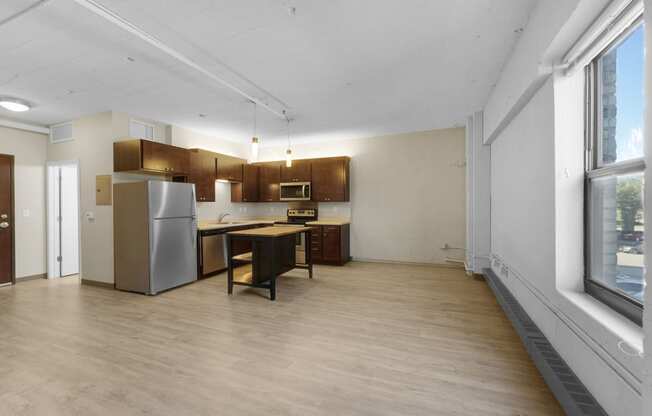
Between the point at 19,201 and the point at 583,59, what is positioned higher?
the point at 583,59

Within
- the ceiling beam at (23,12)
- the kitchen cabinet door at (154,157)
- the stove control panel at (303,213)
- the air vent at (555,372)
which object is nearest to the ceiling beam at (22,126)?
the kitchen cabinet door at (154,157)

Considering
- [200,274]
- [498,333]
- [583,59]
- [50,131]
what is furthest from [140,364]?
[50,131]

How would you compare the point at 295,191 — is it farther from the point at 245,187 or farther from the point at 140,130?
the point at 140,130

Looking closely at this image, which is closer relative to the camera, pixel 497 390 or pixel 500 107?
pixel 497 390

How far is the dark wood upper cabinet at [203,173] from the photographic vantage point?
5.01m

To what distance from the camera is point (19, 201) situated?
4.67 m

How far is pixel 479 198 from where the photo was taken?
4535mm

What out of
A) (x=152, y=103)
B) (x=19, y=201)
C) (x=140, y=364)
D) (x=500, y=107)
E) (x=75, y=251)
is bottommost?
(x=140, y=364)

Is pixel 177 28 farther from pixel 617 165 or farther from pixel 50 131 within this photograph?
pixel 50 131

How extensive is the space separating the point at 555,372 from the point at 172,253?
4.57m

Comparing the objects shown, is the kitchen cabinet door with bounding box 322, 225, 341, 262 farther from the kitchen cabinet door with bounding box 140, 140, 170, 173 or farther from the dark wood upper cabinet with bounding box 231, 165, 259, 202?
the kitchen cabinet door with bounding box 140, 140, 170, 173

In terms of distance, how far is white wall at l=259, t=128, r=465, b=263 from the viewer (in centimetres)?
549

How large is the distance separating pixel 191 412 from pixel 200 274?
11.0 feet

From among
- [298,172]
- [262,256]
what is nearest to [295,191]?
[298,172]
